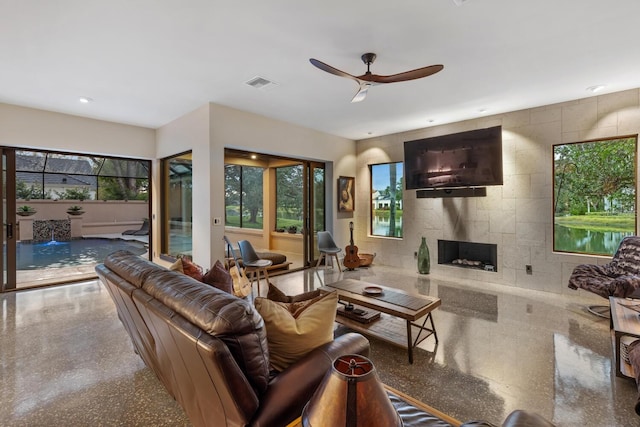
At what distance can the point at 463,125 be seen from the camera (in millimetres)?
5402

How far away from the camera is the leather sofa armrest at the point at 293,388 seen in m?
1.20

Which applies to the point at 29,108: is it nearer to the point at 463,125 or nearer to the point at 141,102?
the point at 141,102

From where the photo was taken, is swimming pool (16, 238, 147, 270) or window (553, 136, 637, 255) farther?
swimming pool (16, 238, 147, 270)

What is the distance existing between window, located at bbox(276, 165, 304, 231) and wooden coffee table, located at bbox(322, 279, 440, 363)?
139 inches

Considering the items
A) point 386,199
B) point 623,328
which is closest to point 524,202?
point 386,199

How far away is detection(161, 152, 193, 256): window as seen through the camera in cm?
533

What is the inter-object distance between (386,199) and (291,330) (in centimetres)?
547

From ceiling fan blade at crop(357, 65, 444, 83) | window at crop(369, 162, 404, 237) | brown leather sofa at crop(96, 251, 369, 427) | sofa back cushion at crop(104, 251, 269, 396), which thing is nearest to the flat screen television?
window at crop(369, 162, 404, 237)

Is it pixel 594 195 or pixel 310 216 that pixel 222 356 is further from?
pixel 594 195

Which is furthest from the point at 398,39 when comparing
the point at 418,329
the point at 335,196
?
the point at 335,196

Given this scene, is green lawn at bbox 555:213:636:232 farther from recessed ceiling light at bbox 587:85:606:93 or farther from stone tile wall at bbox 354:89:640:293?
recessed ceiling light at bbox 587:85:606:93

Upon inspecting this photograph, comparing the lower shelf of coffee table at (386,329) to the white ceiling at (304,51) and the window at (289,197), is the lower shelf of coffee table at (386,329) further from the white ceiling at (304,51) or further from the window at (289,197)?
the window at (289,197)

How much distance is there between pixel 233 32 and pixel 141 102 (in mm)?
2539

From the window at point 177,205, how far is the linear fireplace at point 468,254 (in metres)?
4.61
